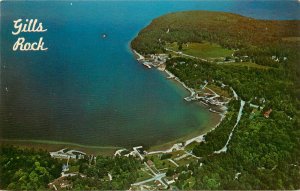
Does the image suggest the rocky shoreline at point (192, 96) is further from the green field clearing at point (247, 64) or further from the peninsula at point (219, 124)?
the green field clearing at point (247, 64)

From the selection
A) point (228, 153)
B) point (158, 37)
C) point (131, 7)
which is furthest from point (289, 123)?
point (131, 7)

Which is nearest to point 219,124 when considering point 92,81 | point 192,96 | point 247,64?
point 192,96

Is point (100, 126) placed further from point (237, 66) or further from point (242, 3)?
point (242, 3)

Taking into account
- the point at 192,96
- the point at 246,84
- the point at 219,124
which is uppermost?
the point at 246,84

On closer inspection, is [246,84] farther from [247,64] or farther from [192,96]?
[192,96]

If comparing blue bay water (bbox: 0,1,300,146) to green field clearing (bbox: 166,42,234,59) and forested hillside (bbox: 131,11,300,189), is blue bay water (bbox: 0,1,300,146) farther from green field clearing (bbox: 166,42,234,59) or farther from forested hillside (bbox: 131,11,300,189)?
green field clearing (bbox: 166,42,234,59)

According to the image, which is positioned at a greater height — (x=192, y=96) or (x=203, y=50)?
(x=203, y=50)
